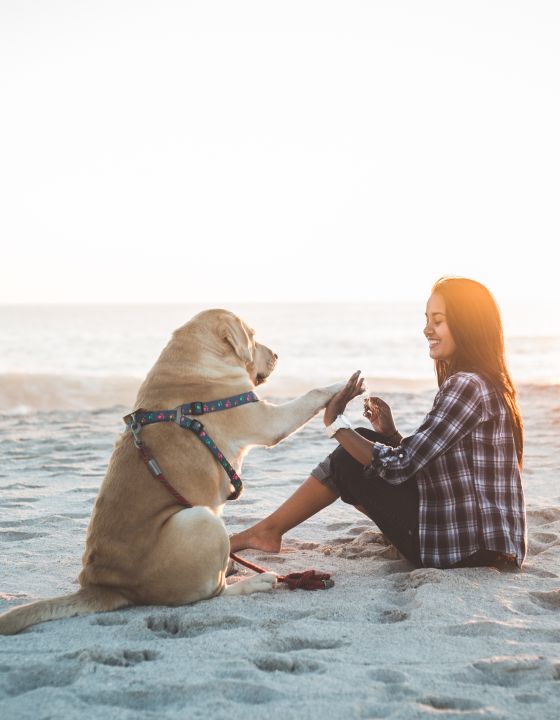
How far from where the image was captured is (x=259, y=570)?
450 centimetres

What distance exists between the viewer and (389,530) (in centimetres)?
448

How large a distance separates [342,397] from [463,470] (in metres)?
0.77

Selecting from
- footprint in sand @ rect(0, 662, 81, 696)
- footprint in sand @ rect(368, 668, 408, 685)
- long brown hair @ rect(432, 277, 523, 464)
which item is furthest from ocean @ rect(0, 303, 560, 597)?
footprint in sand @ rect(368, 668, 408, 685)

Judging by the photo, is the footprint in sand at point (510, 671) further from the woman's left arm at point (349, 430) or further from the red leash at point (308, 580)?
the woman's left arm at point (349, 430)

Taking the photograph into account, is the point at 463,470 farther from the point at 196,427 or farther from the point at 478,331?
the point at 196,427

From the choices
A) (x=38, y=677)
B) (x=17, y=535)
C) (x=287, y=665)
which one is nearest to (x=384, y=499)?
(x=287, y=665)

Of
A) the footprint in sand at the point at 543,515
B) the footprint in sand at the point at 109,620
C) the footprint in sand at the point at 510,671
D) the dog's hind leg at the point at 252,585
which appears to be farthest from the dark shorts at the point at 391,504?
the footprint in sand at the point at 109,620

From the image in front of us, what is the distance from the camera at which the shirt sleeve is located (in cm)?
403

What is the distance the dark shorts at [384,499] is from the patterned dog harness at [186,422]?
2.21 feet

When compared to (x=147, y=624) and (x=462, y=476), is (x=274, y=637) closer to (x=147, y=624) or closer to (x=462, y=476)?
(x=147, y=624)

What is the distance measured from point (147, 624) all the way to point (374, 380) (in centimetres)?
1634

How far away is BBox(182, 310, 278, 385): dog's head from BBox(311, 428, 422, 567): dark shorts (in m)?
0.78

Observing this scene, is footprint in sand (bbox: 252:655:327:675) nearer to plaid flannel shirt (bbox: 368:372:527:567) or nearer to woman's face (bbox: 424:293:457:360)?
plaid flannel shirt (bbox: 368:372:527:567)

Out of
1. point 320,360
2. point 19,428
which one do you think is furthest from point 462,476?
point 320,360
